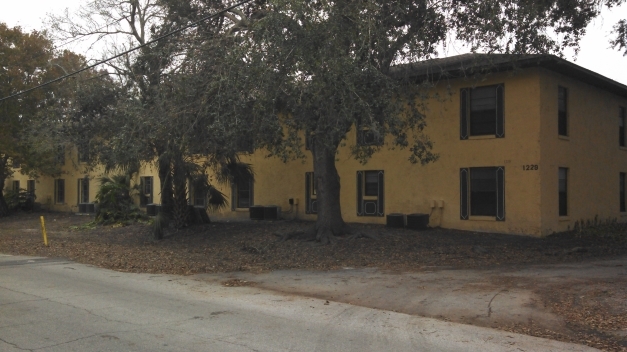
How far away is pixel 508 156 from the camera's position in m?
18.7

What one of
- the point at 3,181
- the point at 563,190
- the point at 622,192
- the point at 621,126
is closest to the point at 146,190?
the point at 3,181

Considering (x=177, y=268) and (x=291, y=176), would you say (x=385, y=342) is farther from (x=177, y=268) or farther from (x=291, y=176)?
(x=291, y=176)

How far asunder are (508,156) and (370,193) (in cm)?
578

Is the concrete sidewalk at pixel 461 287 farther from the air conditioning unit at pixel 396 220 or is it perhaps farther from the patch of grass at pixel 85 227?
the patch of grass at pixel 85 227

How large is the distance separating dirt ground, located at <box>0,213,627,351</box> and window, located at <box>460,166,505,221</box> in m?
0.97

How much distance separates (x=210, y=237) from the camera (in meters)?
19.3

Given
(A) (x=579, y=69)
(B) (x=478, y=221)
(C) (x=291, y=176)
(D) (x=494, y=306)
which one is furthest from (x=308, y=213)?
(D) (x=494, y=306)

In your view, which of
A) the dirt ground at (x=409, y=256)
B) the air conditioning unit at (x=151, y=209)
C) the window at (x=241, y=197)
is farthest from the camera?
the air conditioning unit at (x=151, y=209)

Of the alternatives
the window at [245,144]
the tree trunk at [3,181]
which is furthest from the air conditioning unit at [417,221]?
the tree trunk at [3,181]

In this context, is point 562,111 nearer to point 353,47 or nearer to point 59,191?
point 353,47

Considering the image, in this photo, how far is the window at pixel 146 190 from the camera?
105 ft

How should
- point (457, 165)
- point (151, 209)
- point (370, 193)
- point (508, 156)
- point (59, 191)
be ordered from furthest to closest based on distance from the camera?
1. point (59, 191)
2. point (151, 209)
3. point (370, 193)
4. point (457, 165)
5. point (508, 156)

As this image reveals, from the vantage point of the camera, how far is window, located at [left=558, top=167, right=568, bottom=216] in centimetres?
1938

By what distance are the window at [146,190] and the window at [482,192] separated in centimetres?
1928
